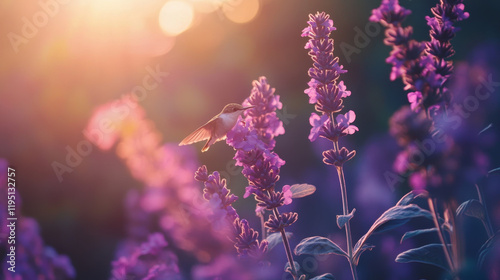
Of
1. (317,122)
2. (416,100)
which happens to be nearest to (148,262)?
(317,122)

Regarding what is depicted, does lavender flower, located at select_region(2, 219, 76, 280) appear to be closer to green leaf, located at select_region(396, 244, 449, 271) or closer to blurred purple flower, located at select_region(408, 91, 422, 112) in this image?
green leaf, located at select_region(396, 244, 449, 271)

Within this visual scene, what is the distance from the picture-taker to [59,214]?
4.59m

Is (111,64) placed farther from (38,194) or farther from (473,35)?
(473,35)

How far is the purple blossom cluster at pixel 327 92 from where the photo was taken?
1673mm

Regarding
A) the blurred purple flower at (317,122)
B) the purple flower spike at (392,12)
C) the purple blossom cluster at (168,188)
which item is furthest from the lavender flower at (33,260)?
the purple flower spike at (392,12)

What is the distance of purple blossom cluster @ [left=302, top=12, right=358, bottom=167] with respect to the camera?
1.67 meters

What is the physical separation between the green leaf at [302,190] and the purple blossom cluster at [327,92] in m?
0.14

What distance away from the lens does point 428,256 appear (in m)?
1.39

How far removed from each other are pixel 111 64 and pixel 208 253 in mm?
4618

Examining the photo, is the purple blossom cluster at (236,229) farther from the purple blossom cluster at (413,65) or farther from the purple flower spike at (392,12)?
the purple flower spike at (392,12)

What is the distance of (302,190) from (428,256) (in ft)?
→ 1.81

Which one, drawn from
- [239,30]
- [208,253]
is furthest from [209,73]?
[208,253]

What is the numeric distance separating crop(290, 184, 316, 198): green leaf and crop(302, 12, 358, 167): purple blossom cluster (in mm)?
137

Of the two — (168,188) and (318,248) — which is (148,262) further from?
(318,248)
